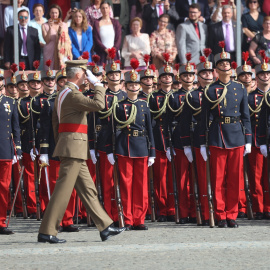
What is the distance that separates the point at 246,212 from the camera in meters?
12.1

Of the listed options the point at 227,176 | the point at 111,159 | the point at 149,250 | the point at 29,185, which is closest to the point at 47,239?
the point at 149,250

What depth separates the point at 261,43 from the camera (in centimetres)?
1598

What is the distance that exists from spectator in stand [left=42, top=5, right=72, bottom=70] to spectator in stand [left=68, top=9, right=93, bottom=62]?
16 centimetres

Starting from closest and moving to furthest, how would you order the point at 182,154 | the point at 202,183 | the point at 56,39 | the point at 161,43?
the point at 202,183 < the point at 182,154 < the point at 56,39 < the point at 161,43

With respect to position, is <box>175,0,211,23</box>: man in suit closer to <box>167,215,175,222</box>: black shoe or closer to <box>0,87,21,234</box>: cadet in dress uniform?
<box>167,215,175,222</box>: black shoe

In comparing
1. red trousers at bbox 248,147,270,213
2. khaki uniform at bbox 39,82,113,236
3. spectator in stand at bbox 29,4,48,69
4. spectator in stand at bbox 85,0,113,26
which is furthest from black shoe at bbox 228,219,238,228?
spectator in stand at bbox 85,0,113,26

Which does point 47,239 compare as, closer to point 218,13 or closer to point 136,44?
point 136,44

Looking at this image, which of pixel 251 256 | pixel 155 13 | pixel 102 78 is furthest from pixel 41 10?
pixel 251 256

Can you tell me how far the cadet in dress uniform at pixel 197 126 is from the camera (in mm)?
11016

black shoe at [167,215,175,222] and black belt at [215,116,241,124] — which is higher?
black belt at [215,116,241,124]

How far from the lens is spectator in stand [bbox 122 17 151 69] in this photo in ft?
51.7

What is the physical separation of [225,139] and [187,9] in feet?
21.9

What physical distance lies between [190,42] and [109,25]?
4.80ft

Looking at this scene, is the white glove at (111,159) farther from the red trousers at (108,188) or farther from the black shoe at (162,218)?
the black shoe at (162,218)
